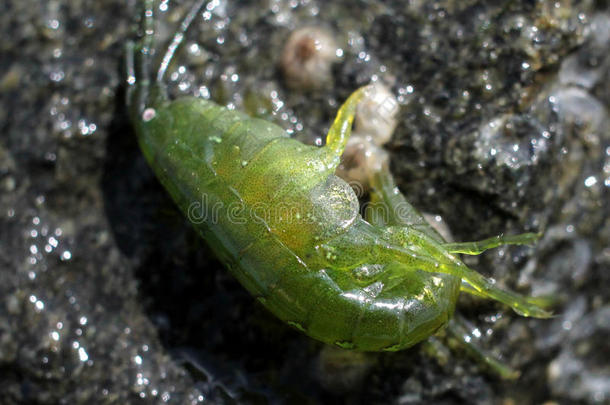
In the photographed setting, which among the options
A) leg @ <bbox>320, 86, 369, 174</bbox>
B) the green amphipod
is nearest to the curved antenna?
the green amphipod

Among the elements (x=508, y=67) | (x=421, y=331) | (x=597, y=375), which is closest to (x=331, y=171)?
(x=421, y=331)

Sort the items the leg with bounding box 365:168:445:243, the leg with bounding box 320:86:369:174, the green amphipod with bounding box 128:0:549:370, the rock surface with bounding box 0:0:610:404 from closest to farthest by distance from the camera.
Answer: the green amphipod with bounding box 128:0:549:370
the leg with bounding box 320:86:369:174
the leg with bounding box 365:168:445:243
the rock surface with bounding box 0:0:610:404

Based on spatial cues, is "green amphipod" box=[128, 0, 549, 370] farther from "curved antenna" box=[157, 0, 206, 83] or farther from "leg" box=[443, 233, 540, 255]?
"curved antenna" box=[157, 0, 206, 83]

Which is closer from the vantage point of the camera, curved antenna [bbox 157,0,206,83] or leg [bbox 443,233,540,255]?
leg [bbox 443,233,540,255]

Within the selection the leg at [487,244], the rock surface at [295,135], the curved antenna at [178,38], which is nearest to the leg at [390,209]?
the rock surface at [295,135]

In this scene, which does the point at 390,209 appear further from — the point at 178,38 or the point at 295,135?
the point at 178,38

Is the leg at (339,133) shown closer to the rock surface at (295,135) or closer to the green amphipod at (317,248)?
the green amphipod at (317,248)
